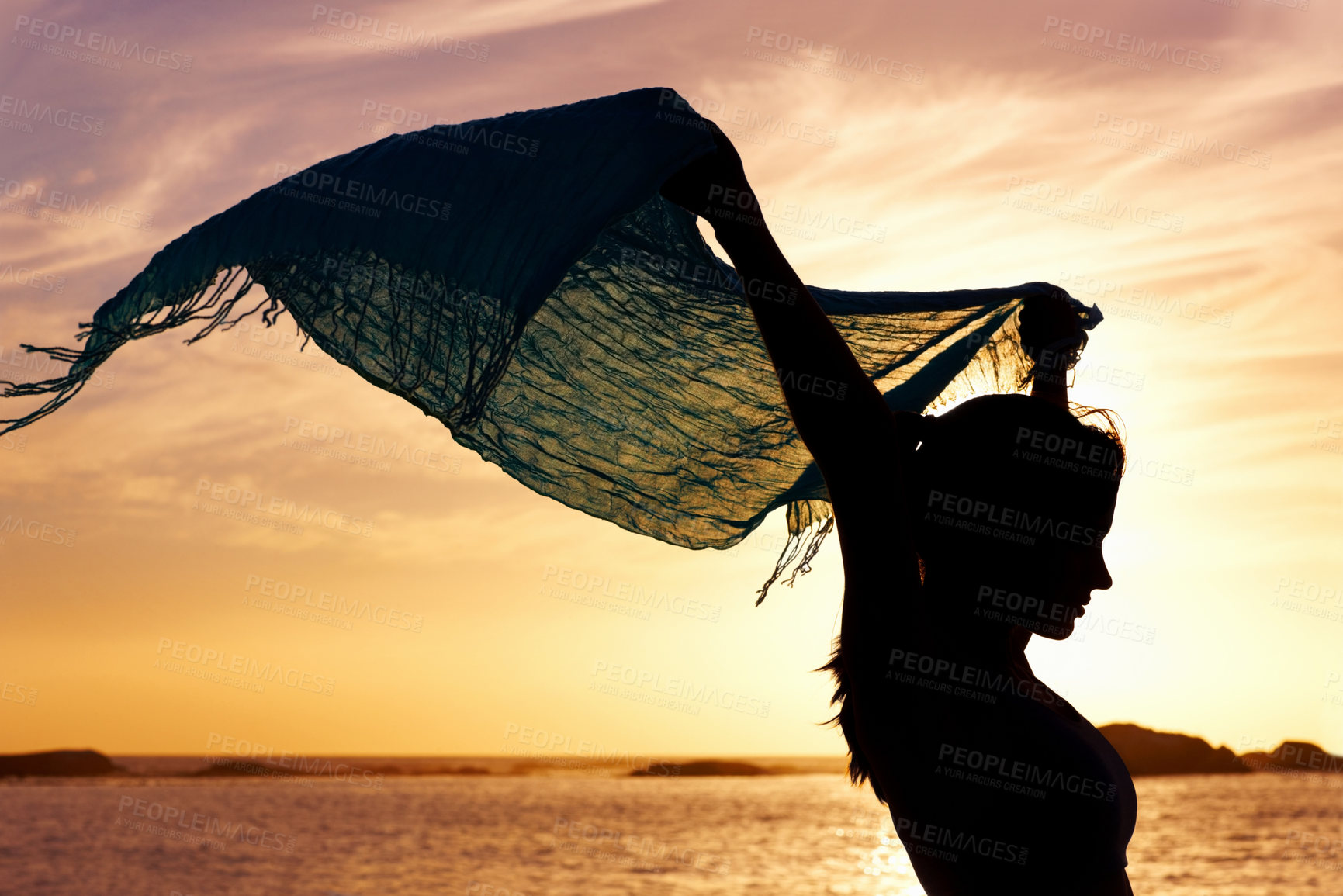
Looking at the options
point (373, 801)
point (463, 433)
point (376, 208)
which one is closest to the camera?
point (376, 208)

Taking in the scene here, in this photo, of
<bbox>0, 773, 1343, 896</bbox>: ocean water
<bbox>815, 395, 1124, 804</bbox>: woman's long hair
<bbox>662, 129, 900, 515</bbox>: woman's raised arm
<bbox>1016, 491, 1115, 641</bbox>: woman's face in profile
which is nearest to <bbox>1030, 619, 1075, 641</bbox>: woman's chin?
<bbox>1016, 491, 1115, 641</bbox>: woman's face in profile

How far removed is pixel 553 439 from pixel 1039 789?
1.18 metres

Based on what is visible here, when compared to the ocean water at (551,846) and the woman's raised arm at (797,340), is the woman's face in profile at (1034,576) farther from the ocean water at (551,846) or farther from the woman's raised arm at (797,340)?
the ocean water at (551,846)

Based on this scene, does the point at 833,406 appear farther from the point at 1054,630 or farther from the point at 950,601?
the point at 1054,630

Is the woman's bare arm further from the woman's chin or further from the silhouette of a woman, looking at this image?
the woman's chin

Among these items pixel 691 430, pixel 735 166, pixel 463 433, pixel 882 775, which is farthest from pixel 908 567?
pixel 463 433

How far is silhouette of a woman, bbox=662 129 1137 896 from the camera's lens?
1.30m

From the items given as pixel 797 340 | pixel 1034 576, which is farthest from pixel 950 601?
pixel 797 340

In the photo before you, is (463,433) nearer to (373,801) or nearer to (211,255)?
(211,255)

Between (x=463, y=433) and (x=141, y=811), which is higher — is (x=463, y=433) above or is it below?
above

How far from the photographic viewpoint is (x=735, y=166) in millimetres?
1284

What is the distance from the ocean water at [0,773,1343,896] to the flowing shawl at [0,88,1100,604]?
10560mm

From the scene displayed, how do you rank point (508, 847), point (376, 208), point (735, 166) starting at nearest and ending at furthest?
point (735, 166) < point (376, 208) < point (508, 847)

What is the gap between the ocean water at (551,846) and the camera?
3269cm
